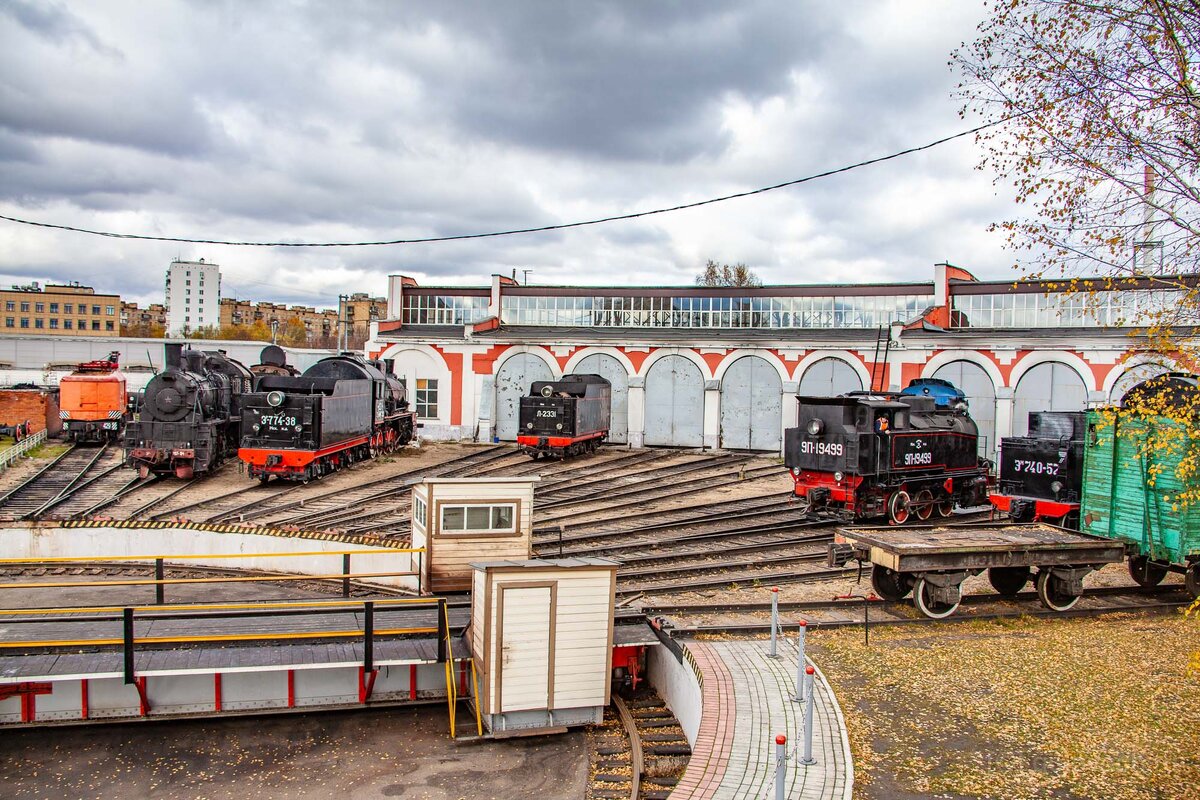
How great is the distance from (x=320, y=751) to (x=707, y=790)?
4.82 metres

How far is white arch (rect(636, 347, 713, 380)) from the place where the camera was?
32.9m

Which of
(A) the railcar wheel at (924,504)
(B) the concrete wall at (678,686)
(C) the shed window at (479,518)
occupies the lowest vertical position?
(B) the concrete wall at (678,686)

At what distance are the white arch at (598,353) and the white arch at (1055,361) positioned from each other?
14.2 meters

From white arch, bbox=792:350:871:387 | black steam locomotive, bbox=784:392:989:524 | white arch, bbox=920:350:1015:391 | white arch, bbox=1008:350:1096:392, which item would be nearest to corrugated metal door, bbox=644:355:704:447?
white arch, bbox=792:350:871:387

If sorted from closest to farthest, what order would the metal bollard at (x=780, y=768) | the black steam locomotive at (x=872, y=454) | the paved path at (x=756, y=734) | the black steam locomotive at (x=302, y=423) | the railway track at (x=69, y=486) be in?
the metal bollard at (x=780, y=768) < the paved path at (x=756, y=734) < the black steam locomotive at (x=872, y=454) < the railway track at (x=69, y=486) < the black steam locomotive at (x=302, y=423)

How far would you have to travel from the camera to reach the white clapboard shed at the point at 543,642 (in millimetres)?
9633

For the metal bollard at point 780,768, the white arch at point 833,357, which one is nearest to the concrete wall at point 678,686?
the metal bollard at point 780,768

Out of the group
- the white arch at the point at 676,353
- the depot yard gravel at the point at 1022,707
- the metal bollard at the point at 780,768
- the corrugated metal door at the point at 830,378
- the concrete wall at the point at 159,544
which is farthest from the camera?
the white arch at the point at 676,353

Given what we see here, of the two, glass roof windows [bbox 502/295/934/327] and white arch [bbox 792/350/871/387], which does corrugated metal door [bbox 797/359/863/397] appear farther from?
glass roof windows [bbox 502/295/934/327]

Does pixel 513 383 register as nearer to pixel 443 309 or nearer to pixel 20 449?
pixel 443 309

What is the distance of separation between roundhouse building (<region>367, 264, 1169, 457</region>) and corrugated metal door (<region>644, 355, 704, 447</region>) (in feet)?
0.19

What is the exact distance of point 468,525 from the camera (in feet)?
43.6

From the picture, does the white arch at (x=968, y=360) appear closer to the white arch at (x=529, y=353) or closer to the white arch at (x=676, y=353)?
the white arch at (x=676, y=353)

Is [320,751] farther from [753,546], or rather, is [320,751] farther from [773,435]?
[773,435]
